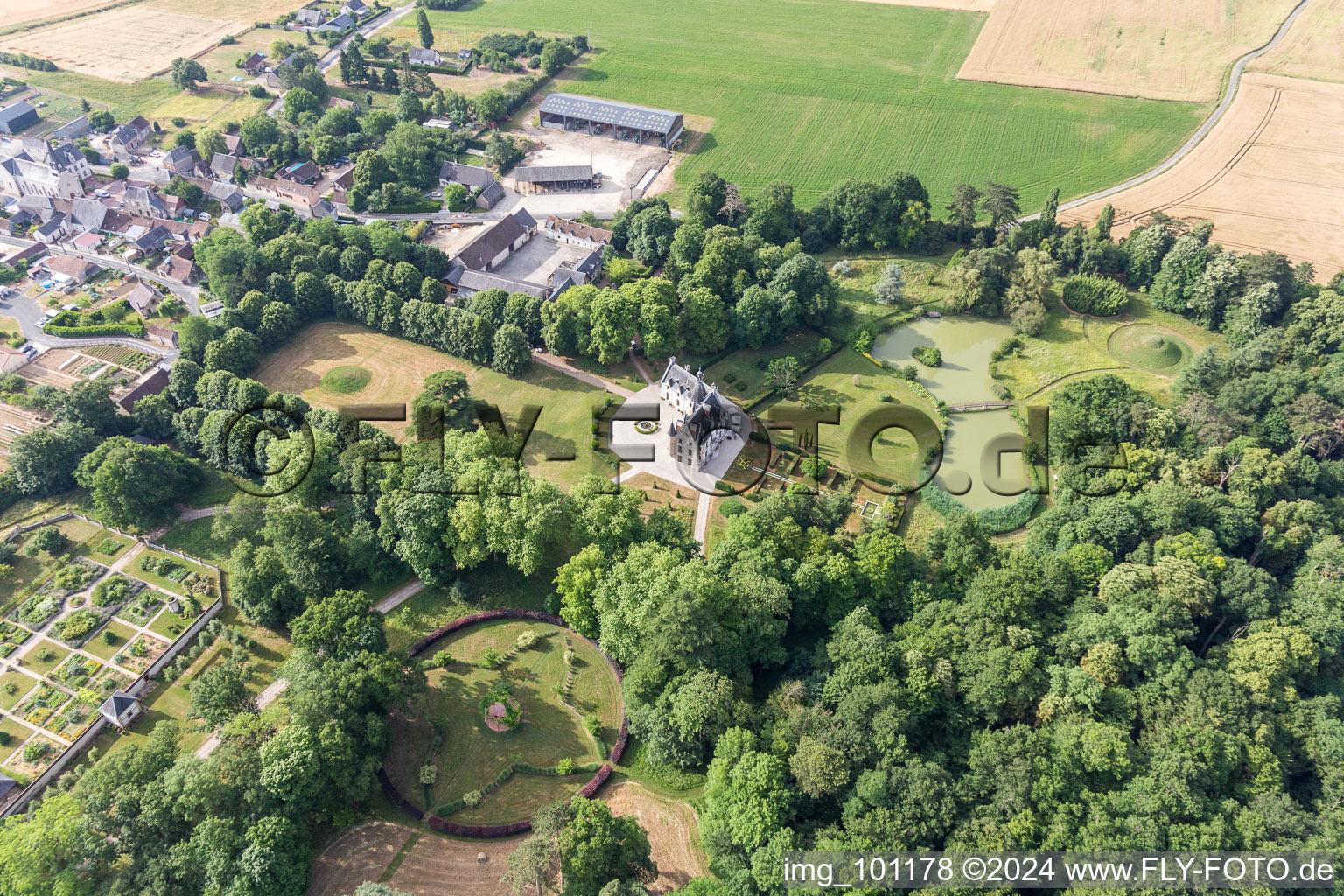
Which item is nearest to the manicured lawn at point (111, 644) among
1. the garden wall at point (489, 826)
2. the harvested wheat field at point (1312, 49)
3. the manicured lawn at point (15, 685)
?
the manicured lawn at point (15, 685)

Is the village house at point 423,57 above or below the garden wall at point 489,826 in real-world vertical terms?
above

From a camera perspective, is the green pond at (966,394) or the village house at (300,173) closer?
the green pond at (966,394)

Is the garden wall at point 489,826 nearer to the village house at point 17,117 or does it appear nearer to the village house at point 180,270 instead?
the village house at point 180,270

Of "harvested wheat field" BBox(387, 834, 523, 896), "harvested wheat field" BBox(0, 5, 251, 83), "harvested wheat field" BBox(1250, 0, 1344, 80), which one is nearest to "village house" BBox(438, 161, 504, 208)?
"harvested wheat field" BBox(0, 5, 251, 83)

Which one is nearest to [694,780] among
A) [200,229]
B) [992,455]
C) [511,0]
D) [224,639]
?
[224,639]

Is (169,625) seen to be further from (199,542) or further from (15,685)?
(15,685)

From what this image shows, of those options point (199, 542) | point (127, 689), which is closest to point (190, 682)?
point (127, 689)
